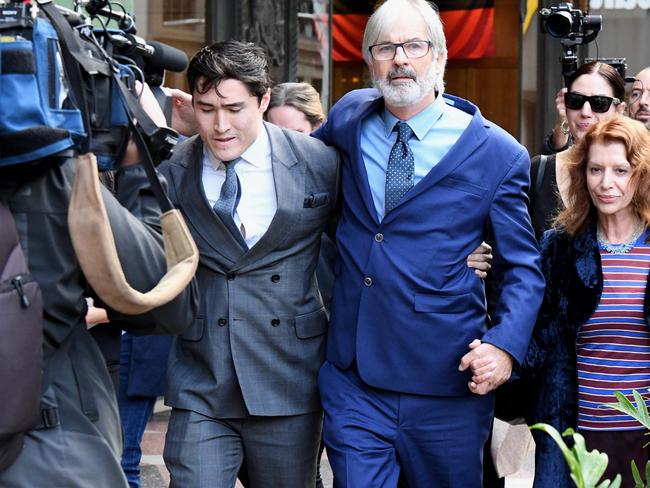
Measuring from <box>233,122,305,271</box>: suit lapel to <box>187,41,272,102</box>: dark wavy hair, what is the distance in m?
0.21

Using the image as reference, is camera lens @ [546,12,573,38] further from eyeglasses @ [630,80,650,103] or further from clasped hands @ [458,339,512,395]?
clasped hands @ [458,339,512,395]

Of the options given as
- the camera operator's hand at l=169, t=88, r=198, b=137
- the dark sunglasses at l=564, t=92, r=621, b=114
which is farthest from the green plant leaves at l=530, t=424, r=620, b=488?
the dark sunglasses at l=564, t=92, r=621, b=114

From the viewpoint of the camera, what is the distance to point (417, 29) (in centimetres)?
450

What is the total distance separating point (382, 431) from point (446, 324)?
0.42 m

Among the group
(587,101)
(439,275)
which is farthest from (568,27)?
(439,275)

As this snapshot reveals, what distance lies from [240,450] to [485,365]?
0.91m

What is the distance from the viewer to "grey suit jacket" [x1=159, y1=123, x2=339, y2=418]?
443 centimetres

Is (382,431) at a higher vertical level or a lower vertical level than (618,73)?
lower

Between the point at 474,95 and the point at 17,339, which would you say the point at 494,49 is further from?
the point at 17,339

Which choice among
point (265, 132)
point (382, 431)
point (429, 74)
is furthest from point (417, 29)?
point (382, 431)

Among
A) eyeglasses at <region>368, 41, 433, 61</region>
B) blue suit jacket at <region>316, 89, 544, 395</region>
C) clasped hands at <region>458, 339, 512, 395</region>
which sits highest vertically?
eyeglasses at <region>368, 41, 433, 61</region>

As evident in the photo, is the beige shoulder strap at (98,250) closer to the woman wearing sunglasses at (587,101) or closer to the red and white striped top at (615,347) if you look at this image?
the red and white striped top at (615,347)

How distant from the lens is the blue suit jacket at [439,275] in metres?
4.38

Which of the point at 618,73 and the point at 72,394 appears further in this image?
the point at 618,73
